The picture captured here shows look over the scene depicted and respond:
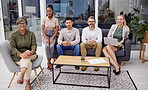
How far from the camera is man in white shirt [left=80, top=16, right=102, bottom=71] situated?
370cm

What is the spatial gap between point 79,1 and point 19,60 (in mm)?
2962

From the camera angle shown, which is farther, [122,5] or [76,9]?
[76,9]

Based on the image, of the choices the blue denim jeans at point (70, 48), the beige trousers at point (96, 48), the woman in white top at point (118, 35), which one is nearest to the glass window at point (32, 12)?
the blue denim jeans at point (70, 48)

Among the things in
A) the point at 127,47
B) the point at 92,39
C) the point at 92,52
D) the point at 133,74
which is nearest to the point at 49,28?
the point at 92,39

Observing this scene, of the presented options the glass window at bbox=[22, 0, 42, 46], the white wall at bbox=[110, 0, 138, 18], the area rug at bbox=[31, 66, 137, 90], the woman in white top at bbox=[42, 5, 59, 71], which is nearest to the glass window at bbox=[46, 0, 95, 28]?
the glass window at bbox=[22, 0, 42, 46]

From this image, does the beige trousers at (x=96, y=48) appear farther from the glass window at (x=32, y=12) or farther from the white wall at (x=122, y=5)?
the glass window at (x=32, y=12)

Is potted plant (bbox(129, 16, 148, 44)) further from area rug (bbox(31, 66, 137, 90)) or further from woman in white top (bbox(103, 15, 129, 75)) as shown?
area rug (bbox(31, 66, 137, 90))

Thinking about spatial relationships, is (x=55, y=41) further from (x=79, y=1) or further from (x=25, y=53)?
(x=79, y=1)

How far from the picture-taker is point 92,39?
3875mm

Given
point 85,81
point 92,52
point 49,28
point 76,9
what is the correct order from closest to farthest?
point 85,81 → point 92,52 → point 49,28 → point 76,9

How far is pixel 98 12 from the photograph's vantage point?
5113mm

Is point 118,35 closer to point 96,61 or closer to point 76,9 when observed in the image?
point 96,61

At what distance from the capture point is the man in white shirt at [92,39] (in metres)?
3.70

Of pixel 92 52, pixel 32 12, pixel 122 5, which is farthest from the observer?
pixel 32 12
